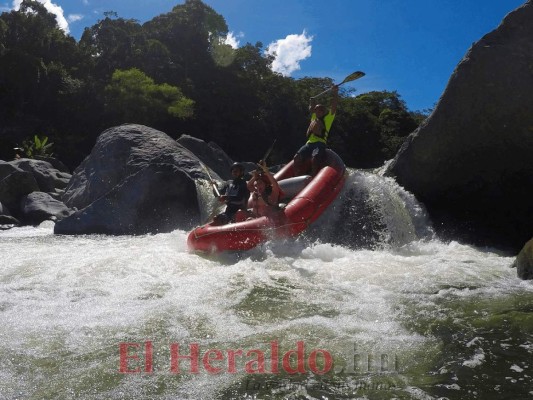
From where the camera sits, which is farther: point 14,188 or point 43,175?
point 43,175

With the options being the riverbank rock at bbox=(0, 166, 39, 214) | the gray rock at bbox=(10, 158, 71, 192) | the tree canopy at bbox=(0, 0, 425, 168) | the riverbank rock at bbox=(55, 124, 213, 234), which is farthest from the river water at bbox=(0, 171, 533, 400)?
the tree canopy at bbox=(0, 0, 425, 168)

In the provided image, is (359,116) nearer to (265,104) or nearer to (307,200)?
(265,104)

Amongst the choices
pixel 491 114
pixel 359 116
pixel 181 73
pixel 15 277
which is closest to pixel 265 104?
pixel 181 73

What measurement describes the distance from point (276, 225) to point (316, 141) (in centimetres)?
253

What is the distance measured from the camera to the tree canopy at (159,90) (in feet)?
84.5

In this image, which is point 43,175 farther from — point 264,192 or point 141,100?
point 141,100

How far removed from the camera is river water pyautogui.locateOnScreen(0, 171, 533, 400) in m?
3.12

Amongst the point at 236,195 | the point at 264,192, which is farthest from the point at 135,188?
the point at 264,192

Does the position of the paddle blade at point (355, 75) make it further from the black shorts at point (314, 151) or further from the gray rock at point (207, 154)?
the gray rock at point (207, 154)

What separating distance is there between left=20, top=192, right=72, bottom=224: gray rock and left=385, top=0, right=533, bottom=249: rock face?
24.1ft

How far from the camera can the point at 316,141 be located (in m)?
8.98

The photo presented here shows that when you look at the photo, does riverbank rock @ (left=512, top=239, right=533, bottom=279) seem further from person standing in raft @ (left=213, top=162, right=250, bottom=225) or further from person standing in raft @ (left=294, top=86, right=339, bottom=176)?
person standing in raft @ (left=213, top=162, right=250, bottom=225)

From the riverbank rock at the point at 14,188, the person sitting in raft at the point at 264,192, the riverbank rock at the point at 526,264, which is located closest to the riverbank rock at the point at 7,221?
the riverbank rock at the point at 14,188

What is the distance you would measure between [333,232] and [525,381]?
5.09 meters
